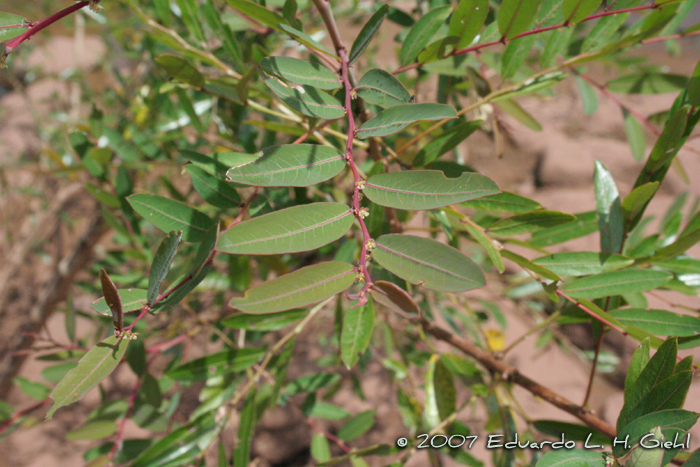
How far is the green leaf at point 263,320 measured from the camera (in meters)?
0.65

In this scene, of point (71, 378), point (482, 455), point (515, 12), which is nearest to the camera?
point (71, 378)

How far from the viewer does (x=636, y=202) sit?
48 cm

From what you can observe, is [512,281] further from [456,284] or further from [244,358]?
[456,284]

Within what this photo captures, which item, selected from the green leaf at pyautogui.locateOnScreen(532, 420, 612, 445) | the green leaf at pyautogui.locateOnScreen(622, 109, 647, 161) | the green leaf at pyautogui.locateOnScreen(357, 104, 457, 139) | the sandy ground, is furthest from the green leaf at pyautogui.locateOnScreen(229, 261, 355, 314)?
the green leaf at pyautogui.locateOnScreen(622, 109, 647, 161)

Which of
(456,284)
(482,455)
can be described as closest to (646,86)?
(456,284)

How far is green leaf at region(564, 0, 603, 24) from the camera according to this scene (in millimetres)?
437

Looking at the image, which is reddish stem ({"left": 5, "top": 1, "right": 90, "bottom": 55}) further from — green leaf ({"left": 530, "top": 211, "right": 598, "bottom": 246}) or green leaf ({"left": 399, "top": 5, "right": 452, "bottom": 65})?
green leaf ({"left": 530, "top": 211, "right": 598, "bottom": 246})

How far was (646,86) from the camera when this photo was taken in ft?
2.33

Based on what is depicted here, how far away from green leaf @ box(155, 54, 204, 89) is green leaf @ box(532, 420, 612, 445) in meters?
0.72

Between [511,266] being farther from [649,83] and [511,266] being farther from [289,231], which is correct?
[289,231]

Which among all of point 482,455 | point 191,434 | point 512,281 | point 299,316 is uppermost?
point 299,316

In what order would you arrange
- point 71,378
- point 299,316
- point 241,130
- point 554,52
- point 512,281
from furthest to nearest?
point 512,281
point 241,130
point 299,316
point 554,52
point 71,378

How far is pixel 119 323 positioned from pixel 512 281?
126 cm

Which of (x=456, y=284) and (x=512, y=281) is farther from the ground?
(x=456, y=284)
